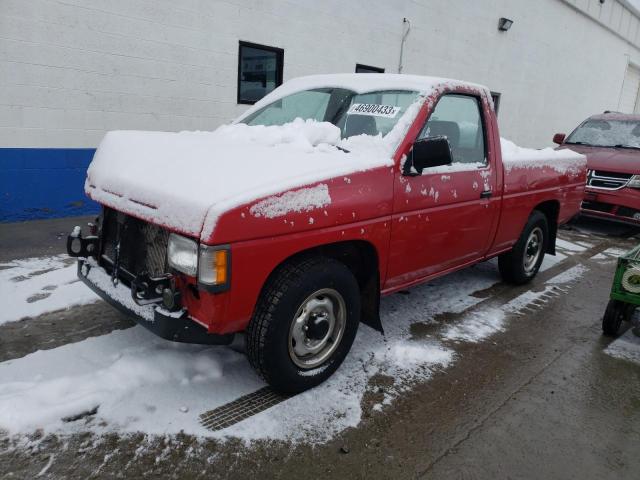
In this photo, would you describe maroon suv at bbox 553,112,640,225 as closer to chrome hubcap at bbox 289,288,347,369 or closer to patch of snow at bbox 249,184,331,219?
chrome hubcap at bbox 289,288,347,369

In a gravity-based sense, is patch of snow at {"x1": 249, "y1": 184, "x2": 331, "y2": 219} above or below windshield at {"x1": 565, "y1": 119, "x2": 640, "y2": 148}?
below

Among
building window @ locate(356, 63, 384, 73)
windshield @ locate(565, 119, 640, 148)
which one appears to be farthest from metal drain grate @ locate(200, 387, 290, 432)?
windshield @ locate(565, 119, 640, 148)

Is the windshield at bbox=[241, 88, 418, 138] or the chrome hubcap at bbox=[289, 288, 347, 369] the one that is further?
the windshield at bbox=[241, 88, 418, 138]

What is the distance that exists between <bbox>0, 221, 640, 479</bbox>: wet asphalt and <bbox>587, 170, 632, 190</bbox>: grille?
4.52m

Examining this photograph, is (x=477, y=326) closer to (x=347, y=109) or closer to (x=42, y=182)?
(x=347, y=109)

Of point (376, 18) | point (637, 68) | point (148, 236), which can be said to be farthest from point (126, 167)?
point (637, 68)

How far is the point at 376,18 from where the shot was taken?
9.54 meters

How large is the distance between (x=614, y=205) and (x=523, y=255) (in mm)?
3713

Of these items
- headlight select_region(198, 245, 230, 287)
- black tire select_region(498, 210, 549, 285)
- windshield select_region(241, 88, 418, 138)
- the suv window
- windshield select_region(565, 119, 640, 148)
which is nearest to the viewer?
headlight select_region(198, 245, 230, 287)

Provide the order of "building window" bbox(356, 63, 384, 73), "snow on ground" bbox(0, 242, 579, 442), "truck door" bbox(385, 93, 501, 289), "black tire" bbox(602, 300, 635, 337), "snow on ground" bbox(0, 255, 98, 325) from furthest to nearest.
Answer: "building window" bbox(356, 63, 384, 73) < "black tire" bbox(602, 300, 635, 337) < "snow on ground" bbox(0, 255, 98, 325) < "truck door" bbox(385, 93, 501, 289) < "snow on ground" bbox(0, 242, 579, 442)

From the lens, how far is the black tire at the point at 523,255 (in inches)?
193

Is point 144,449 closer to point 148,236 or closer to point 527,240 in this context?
point 148,236

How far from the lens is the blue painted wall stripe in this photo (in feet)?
19.8

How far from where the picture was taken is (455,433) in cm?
272
